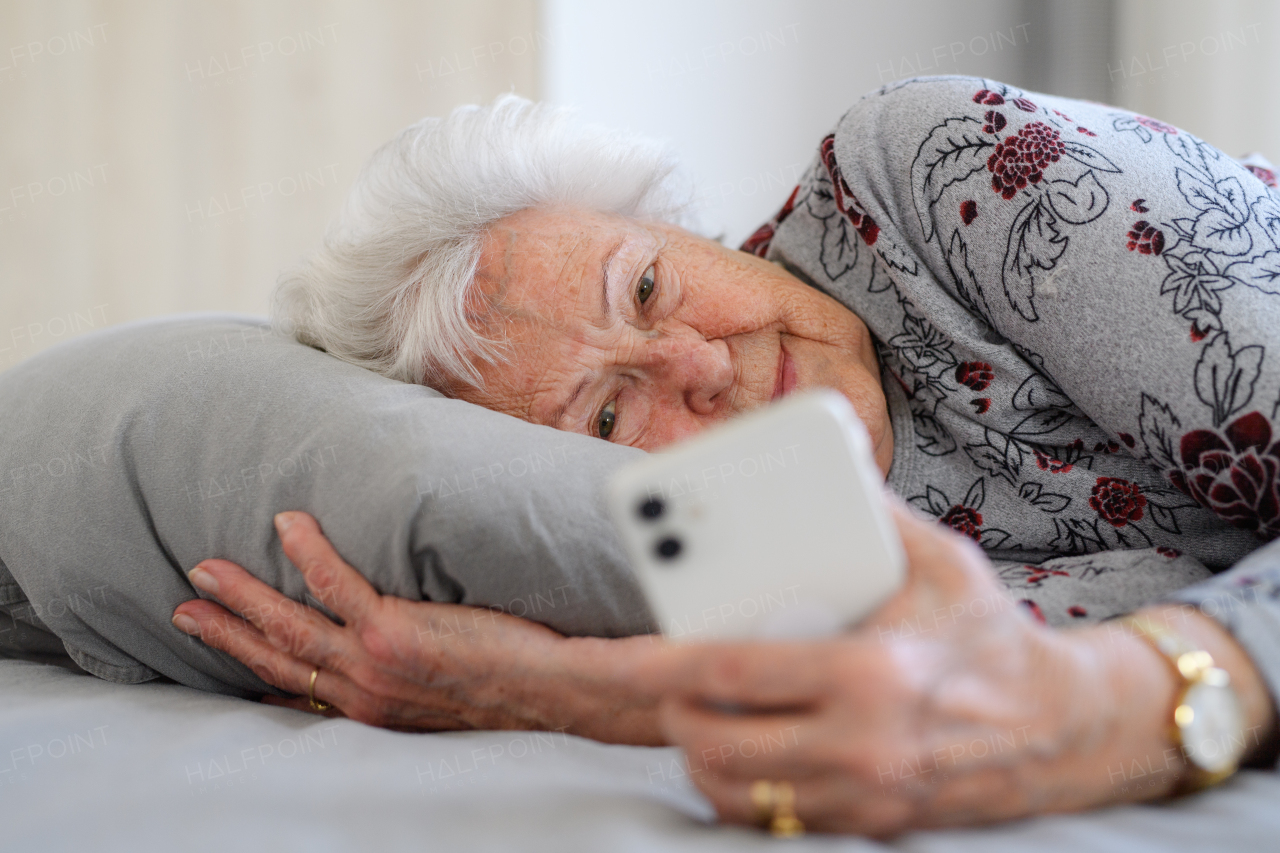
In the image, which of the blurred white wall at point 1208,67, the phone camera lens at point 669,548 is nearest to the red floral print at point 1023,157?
the phone camera lens at point 669,548

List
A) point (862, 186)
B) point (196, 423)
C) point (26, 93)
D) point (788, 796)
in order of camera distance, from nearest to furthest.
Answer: point (788, 796) < point (196, 423) < point (862, 186) < point (26, 93)

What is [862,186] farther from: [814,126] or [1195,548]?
[814,126]

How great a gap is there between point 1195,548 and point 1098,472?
102mm

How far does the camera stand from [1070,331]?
2.47 ft

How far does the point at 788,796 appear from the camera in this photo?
1.44ft

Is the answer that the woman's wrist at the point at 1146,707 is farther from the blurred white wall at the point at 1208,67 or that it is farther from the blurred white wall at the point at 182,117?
the blurred white wall at the point at 182,117

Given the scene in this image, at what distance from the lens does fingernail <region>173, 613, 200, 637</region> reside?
0.76 m

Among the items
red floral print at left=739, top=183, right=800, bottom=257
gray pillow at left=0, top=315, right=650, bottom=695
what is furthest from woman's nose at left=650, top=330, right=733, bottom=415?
red floral print at left=739, top=183, right=800, bottom=257

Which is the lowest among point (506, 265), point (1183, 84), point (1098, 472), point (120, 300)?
point (120, 300)

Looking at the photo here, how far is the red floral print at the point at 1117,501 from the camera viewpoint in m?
0.81

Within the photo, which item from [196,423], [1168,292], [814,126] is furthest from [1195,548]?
[814,126]

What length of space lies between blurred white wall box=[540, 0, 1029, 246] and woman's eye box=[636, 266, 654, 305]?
4.30 feet

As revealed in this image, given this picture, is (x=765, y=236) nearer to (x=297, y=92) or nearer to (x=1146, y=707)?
(x=1146, y=707)

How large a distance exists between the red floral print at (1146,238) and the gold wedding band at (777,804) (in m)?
0.55
